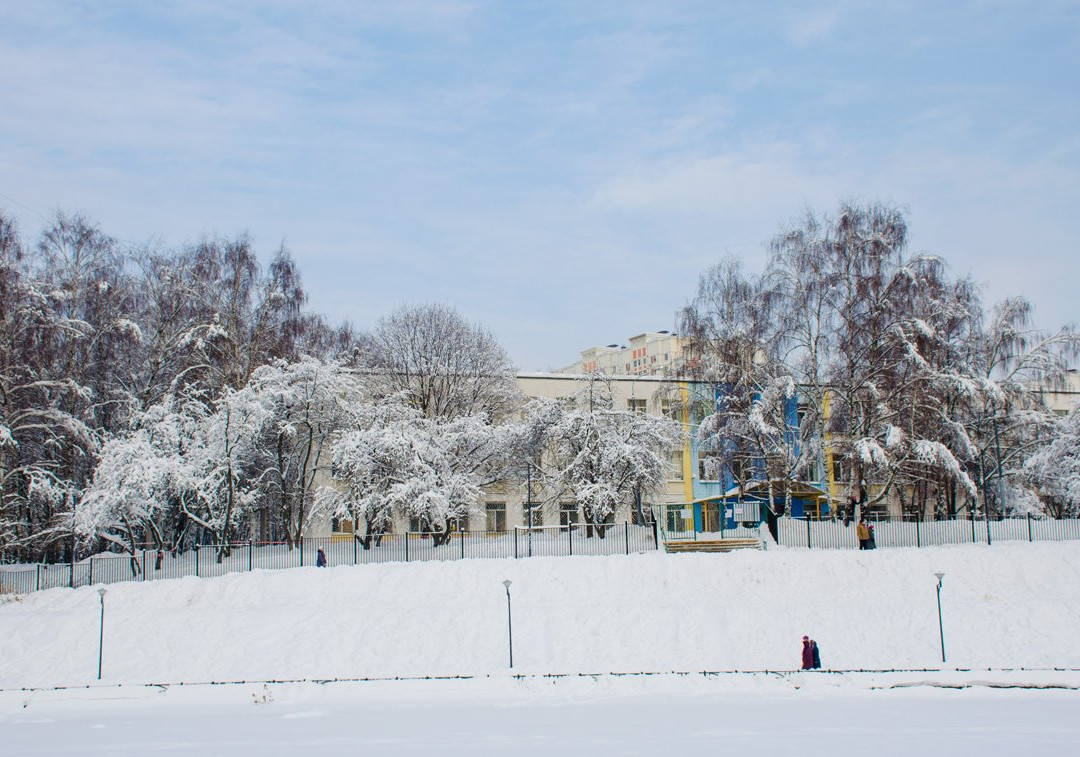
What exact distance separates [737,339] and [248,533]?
2409 centimetres

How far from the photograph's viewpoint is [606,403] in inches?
1778

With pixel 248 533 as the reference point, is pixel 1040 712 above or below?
below

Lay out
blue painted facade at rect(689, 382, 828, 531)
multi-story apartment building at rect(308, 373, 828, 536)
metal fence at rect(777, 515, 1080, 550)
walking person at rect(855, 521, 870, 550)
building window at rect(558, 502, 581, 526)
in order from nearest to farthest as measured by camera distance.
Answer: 1. walking person at rect(855, 521, 870, 550)
2. metal fence at rect(777, 515, 1080, 550)
3. blue painted facade at rect(689, 382, 828, 531)
4. multi-story apartment building at rect(308, 373, 828, 536)
5. building window at rect(558, 502, 581, 526)

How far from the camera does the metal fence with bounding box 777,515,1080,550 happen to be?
113 feet

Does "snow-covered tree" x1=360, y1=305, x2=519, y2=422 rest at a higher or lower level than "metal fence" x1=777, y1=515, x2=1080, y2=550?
higher

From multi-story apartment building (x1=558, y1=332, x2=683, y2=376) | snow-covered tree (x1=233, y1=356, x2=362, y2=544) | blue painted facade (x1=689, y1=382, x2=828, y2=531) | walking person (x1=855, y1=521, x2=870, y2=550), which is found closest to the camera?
walking person (x1=855, y1=521, x2=870, y2=550)

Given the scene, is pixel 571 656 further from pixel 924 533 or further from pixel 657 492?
pixel 657 492

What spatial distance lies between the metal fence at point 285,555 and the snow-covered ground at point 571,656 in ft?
4.94

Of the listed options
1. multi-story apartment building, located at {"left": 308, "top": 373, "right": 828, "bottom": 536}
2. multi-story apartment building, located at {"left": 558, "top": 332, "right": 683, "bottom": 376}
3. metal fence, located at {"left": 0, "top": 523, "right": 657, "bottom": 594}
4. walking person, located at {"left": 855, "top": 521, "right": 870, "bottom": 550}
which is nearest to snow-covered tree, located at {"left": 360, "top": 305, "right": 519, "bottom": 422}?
multi-story apartment building, located at {"left": 308, "top": 373, "right": 828, "bottom": 536}

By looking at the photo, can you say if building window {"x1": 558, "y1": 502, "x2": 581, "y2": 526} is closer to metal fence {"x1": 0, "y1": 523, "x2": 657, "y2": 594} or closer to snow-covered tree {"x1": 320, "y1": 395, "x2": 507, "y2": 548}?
snow-covered tree {"x1": 320, "y1": 395, "x2": 507, "y2": 548}

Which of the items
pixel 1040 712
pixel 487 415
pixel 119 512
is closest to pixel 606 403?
pixel 487 415

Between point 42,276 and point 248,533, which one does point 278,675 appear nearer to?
point 248,533

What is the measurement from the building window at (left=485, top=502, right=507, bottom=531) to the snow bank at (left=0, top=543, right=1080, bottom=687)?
18.1 metres

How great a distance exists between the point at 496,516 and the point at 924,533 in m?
23.6
